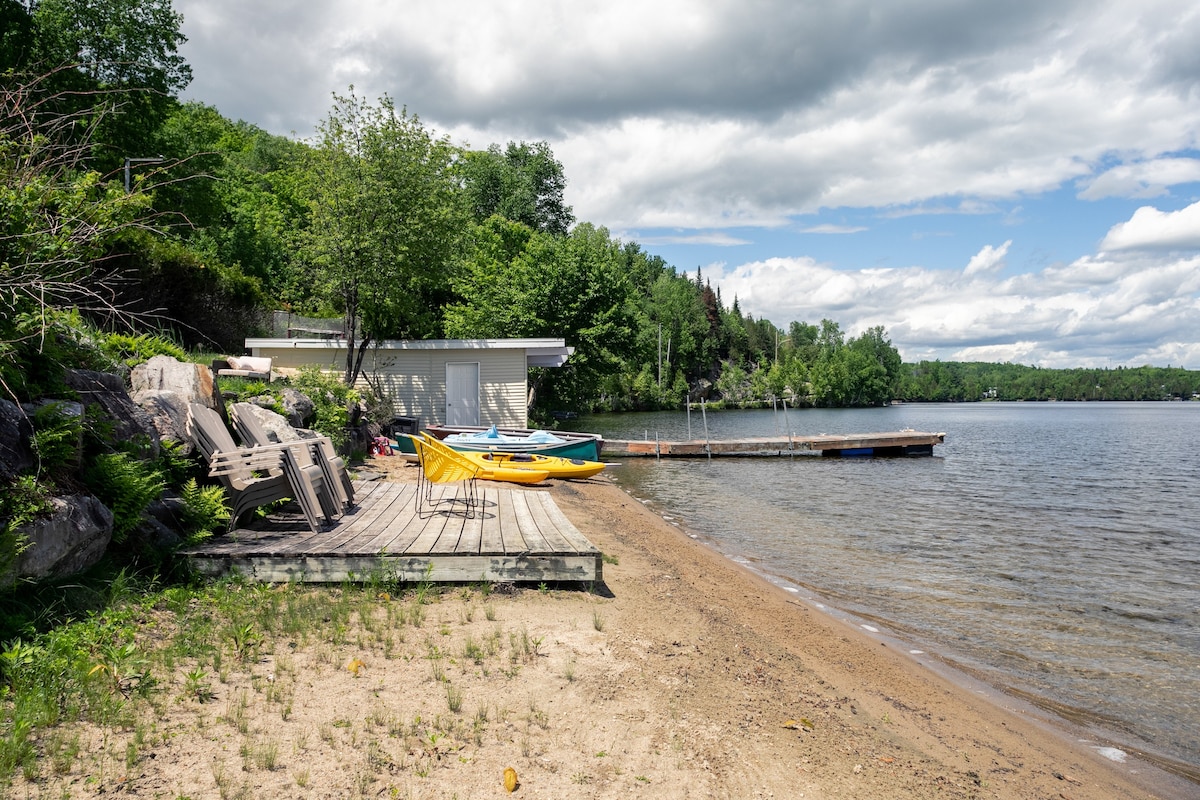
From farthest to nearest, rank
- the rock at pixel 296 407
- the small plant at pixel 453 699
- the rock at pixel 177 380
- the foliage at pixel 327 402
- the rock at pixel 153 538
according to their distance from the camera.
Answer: the foliage at pixel 327 402 → the rock at pixel 296 407 → the rock at pixel 177 380 → the rock at pixel 153 538 → the small plant at pixel 453 699

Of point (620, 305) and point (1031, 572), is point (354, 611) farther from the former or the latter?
point (620, 305)

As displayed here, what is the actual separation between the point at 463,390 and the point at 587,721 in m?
20.2

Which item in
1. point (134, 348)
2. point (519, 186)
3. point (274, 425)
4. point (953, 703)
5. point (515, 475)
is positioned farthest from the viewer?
point (519, 186)

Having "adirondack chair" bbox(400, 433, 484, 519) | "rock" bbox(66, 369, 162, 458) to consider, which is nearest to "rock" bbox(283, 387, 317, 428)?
"adirondack chair" bbox(400, 433, 484, 519)

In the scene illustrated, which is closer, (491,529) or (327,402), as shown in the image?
(491,529)

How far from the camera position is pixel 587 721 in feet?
13.7

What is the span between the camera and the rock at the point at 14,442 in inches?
174

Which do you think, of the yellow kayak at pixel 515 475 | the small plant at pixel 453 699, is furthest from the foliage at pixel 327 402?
Result: the small plant at pixel 453 699

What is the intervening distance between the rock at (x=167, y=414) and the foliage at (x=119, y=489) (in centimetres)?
129

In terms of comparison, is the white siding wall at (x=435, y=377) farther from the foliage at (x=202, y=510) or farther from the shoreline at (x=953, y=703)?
the foliage at (x=202, y=510)

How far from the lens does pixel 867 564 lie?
11.4 metres

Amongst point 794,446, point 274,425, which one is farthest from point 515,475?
point 794,446

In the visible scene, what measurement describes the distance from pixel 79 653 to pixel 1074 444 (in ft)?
168

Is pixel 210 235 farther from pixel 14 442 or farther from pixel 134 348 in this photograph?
pixel 14 442
